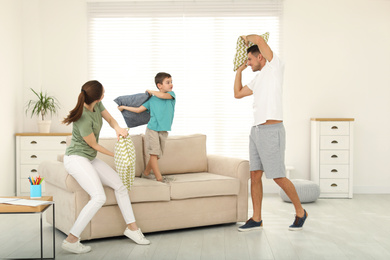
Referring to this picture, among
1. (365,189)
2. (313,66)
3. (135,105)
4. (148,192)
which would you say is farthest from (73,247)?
(365,189)

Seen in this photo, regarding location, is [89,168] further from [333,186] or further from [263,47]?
[333,186]

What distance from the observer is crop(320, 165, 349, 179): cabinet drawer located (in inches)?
241

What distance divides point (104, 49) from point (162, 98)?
2318mm

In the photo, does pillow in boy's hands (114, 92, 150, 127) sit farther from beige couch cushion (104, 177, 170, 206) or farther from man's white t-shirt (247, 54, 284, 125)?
man's white t-shirt (247, 54, 284, 125)

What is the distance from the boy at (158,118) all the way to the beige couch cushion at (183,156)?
0.23 metres

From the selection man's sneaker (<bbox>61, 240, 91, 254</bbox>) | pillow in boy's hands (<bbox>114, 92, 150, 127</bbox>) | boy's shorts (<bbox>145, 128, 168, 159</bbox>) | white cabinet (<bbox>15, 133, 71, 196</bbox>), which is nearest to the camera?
man's sneaker (<bbox>61, 240, 91, 254</bbox>)

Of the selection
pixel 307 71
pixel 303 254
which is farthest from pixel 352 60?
pixel 303 254

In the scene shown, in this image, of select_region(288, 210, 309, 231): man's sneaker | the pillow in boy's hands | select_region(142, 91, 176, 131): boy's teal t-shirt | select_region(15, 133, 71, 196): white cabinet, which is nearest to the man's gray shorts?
select_region(288, 210, 309, 231): man's sneaker

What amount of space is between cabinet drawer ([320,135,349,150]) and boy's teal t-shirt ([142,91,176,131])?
2346 millimetres

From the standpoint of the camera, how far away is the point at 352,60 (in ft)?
21.3

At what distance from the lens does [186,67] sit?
258 inches

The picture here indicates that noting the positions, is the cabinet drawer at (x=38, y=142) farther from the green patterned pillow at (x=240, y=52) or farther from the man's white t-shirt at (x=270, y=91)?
the man's white t-shirt at (x=270, y=91)

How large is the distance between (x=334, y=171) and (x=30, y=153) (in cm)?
356

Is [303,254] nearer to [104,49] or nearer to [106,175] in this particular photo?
[106,175]
